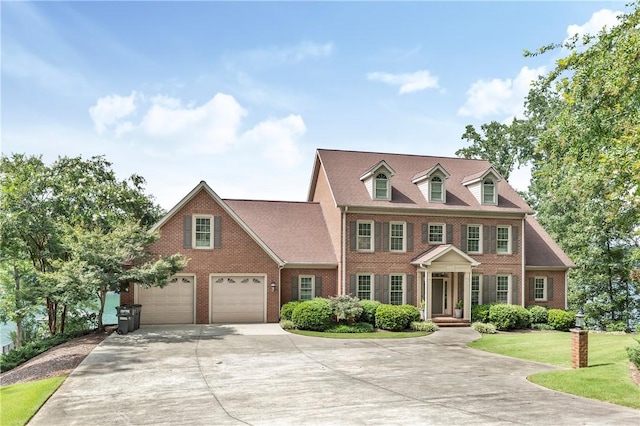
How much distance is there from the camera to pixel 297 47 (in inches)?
731

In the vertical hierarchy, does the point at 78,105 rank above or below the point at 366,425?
above

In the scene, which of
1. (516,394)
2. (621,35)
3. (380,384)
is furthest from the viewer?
(621,35)

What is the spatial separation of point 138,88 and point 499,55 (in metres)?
13.4

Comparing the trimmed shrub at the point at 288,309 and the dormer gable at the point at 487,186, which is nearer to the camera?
the trimmed shrub at the point at 288,309

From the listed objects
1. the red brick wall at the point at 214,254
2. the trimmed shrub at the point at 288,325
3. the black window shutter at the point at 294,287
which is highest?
the red brick wall at the point at 214,254

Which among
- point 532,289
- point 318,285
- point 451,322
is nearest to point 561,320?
point 532,289

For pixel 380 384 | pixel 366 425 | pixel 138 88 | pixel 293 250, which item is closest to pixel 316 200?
pixel 293 250

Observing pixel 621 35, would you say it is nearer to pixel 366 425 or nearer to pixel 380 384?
pixel 380 384

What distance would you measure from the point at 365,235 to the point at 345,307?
5.06m

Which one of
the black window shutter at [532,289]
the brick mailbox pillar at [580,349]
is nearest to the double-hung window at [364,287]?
the black window shutter at [532,289]

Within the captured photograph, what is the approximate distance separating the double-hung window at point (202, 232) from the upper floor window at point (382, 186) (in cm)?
968

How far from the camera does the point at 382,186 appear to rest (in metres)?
29.1

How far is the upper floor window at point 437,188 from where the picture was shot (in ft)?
97.9

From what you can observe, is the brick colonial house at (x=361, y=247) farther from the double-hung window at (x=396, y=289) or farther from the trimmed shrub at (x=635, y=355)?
the trimmed shrub at (x=635, y=355)
